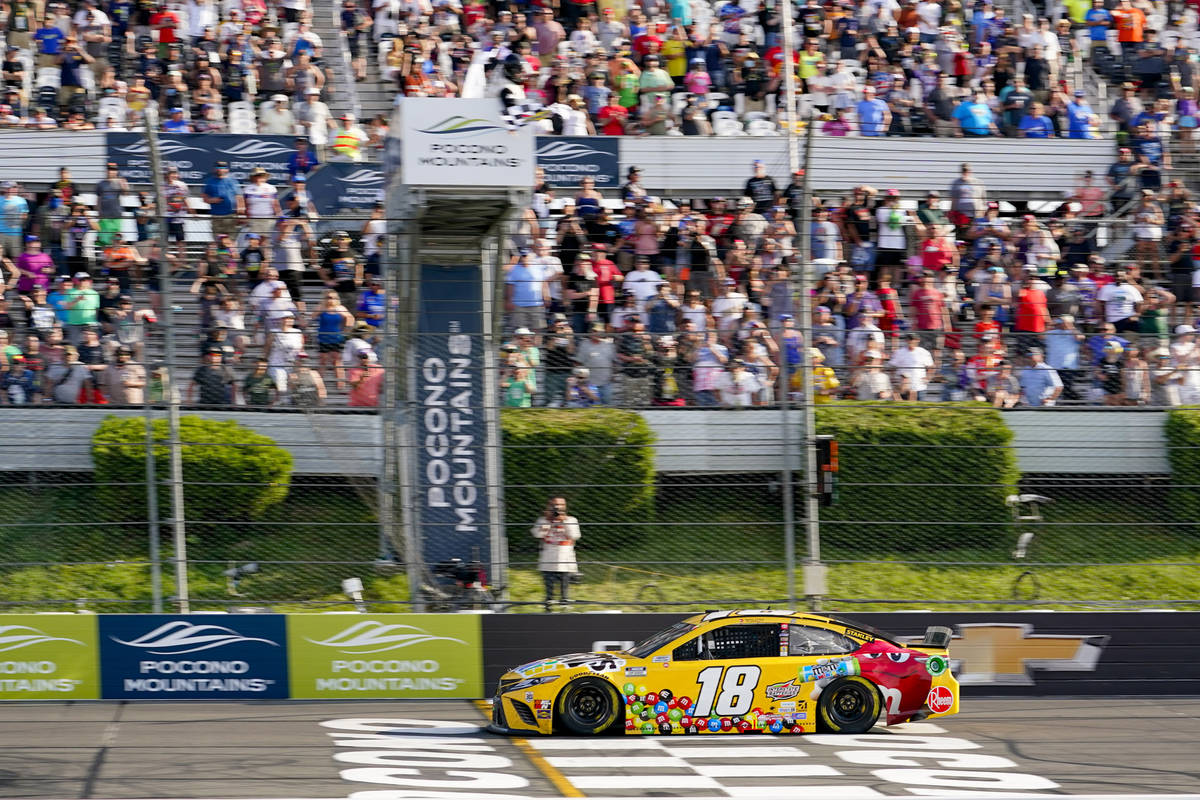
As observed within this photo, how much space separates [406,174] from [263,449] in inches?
135

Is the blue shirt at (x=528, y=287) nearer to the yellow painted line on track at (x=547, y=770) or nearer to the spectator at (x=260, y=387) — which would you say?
the spectator at (x=260, y=387)

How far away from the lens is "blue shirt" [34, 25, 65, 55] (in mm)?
18703

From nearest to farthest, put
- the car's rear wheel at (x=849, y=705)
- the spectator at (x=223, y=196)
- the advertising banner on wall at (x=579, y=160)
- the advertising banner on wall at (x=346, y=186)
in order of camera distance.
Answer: the car's rear wheel at (x=849, y=705) < the spectator at (x=223, y=196) < the advertising banner on wall at (x=346, y=186) < the advertising banner on wall at (x=579, y=160)

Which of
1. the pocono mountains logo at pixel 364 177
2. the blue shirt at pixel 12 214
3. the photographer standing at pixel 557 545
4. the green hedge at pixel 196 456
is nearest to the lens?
the photographer standing at pixel 557 545

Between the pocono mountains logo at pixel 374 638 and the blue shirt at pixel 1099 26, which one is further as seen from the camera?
the blue shirt at pixel 1099 26

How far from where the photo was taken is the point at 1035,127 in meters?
19.6

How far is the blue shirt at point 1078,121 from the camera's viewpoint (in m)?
19.7

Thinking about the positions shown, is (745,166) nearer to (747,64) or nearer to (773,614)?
(747,64)

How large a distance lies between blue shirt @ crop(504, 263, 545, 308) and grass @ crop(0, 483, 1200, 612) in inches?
92.3

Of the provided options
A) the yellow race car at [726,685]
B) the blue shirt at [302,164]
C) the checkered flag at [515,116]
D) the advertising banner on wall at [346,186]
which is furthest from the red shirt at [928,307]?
the blue shirt at [302,164]

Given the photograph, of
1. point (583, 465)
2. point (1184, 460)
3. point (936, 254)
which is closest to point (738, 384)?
point (583, 465)

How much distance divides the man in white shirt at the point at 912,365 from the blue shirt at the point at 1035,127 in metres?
6.43

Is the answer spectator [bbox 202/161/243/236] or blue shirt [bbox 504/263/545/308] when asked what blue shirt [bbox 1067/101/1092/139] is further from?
spectator [bbox 202/161/243/236]

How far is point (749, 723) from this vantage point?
11.1 m
